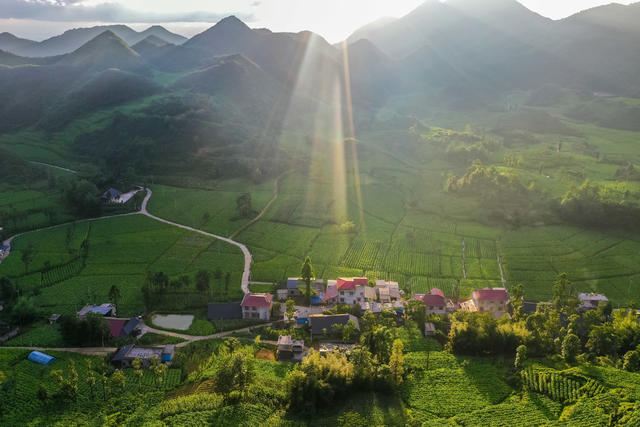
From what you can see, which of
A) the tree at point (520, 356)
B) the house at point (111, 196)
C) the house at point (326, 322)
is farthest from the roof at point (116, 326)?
the house at point (111, 196)

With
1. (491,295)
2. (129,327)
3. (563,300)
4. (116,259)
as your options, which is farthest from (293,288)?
(563,300)

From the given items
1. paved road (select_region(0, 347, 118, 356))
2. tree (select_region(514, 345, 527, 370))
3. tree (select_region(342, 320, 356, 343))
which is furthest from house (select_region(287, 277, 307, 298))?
tree (select_region(514, 345, 527, 370))

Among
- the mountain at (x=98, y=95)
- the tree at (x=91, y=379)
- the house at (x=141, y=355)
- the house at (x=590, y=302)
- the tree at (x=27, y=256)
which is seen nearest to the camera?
the tree at (x=91, y=379)

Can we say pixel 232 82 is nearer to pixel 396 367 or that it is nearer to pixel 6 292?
pixel 6 292

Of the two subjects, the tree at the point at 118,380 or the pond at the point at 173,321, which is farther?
the pond at the point at 173,321

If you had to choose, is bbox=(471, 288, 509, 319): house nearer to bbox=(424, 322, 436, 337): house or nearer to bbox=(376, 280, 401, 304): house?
bbox=(424, 322, 436, 337): house

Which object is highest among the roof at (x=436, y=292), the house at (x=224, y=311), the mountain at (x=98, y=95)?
the mountain at (x=98, y=95)

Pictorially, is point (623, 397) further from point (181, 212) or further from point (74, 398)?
point (181, 212)

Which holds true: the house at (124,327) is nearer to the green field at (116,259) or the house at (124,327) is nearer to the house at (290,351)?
the green field at (116,259)
